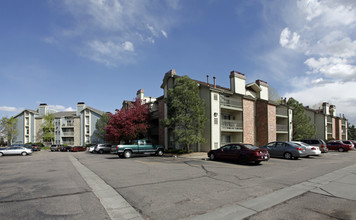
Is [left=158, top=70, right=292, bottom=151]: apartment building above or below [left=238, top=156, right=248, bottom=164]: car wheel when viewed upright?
above

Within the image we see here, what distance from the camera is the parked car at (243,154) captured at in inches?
535

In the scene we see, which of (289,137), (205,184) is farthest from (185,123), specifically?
(289,137)

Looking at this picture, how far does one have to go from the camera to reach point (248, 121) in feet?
87.3

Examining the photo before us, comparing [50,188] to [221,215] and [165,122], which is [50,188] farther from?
[165,122]

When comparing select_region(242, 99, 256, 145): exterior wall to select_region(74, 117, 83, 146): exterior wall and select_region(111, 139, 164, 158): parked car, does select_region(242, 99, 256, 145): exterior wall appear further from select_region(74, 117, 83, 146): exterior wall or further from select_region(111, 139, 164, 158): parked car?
select_region(74, 117, 83, 146): exterior wall

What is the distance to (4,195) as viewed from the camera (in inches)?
267

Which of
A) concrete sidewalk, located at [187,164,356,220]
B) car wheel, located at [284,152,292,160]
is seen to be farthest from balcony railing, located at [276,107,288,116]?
concrete sidewalk, located at [187,164,356,220]

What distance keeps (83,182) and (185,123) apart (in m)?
13.3

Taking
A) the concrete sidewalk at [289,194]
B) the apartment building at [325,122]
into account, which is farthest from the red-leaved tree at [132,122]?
the apartment building at [325,122]

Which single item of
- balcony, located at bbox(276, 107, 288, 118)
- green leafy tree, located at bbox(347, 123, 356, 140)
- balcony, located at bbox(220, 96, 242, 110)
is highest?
balcony, located at bbox(220, 96, 242, 110)

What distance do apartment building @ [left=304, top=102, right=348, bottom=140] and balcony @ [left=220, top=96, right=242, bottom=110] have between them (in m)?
21.6

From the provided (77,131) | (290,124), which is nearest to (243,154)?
(290,124)

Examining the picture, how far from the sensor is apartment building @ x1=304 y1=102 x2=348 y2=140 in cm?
4379

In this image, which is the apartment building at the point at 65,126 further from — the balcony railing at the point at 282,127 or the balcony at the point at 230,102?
the balcony railing at the point at 282,127
